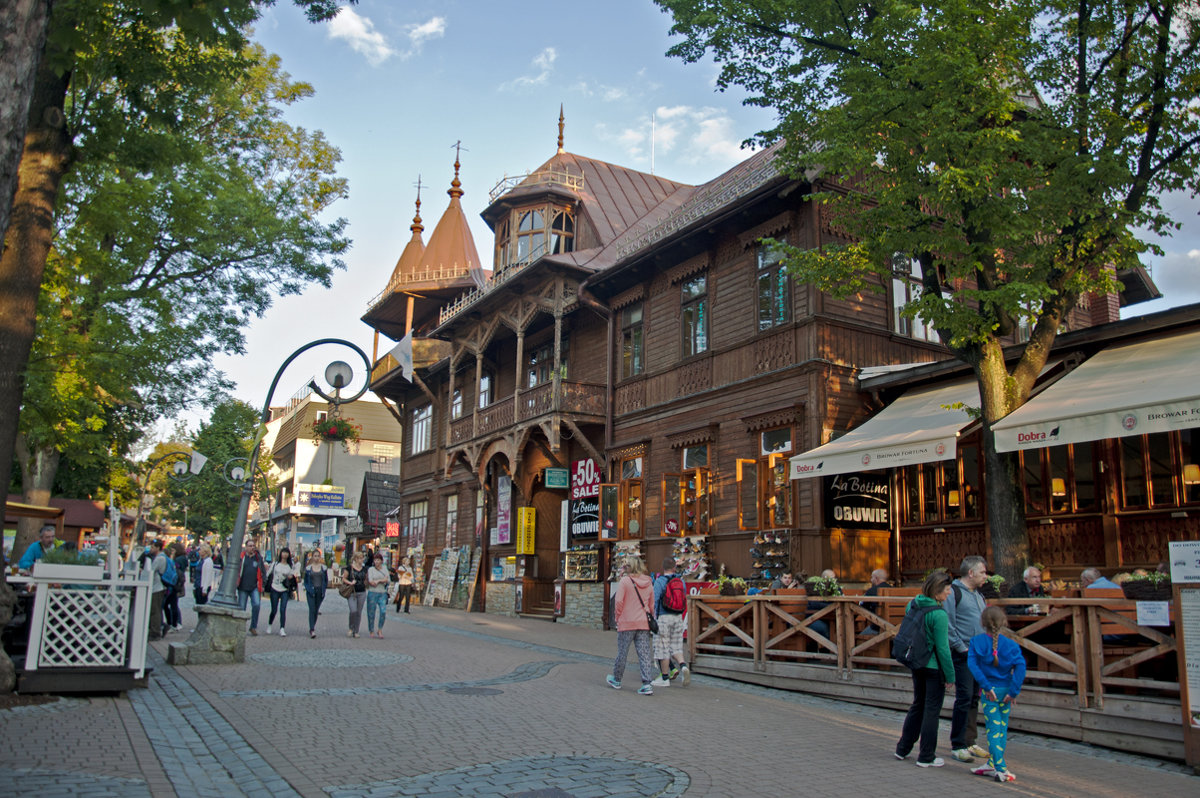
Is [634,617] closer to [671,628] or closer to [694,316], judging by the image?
[671,628]

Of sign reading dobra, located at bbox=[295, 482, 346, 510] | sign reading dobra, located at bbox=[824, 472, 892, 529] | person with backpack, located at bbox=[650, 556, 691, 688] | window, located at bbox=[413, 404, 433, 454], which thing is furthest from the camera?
sign reading dobra, located at bbox=[295, 482, 346, 510]

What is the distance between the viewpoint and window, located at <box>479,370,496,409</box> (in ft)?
100

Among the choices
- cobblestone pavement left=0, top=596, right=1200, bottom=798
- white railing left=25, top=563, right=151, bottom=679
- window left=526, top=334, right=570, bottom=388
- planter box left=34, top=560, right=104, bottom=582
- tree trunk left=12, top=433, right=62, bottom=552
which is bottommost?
cobblestone pavement left=0, top=596, right=1200, bottom=798

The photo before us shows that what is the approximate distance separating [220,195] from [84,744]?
13966mm

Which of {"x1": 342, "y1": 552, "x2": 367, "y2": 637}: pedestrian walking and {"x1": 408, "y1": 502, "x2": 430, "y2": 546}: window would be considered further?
{"x1": 408, "y1": 502, "x2": 430, "y2": 546}: window

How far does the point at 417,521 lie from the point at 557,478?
42.8ft

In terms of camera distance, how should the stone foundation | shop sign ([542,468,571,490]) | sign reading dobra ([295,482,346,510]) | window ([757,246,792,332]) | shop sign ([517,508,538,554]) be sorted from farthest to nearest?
1. sign reading dobra ([295,482,346,510])
2. shop sign ([517,508,538,554])
3. shop sign ([542,468,571,490])
4. window ([757,246,792,332])
5. the stone foundation

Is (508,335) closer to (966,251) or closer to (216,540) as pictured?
(966,251)

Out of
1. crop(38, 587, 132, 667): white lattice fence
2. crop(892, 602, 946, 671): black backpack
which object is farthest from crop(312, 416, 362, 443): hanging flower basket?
crop(892, 602, 946, 671): black backpack

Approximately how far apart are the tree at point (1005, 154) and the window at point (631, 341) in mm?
9685

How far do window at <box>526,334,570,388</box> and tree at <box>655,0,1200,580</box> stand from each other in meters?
13.5

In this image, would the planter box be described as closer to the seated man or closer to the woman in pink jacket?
the woman in pink jacket

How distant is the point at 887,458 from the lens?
569 inches

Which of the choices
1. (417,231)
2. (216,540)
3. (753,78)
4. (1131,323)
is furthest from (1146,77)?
(216,540)
